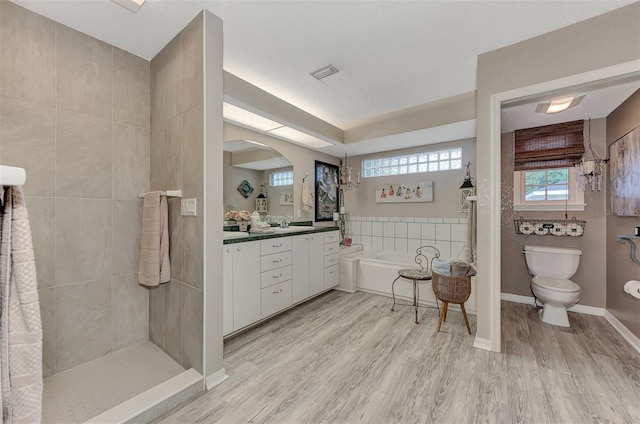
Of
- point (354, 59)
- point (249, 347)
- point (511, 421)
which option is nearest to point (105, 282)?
point (249, 347)

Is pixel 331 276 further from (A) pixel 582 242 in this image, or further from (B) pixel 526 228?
(A) pixel 582 242

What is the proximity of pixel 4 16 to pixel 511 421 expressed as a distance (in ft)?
11.9

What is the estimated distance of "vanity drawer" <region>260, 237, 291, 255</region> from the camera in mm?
2499

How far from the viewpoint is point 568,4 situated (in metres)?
1.61

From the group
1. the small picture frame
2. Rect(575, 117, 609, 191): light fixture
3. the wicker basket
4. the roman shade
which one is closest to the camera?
the wicker basket

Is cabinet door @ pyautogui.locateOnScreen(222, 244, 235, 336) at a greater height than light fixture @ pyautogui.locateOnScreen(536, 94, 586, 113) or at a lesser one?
lesser

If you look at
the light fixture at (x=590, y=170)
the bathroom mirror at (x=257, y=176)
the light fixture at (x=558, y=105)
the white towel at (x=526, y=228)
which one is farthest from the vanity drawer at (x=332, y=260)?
the light fixture at (x=590, y=170)

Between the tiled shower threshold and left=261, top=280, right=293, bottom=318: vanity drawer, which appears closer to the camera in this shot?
the tiled shower threshold

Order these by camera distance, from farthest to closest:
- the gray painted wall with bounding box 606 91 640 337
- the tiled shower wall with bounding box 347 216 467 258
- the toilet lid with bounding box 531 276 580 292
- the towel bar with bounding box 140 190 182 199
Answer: the tiled shower wall with bounding box 347 216 467 258 < the toilet lid with bounding box 531 276 580 292 < the gray painted wall with bounding box 606 91 640 337 < the towel bar with bounding box 140 190 182 199

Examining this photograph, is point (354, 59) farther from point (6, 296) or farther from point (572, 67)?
point (6, 296)

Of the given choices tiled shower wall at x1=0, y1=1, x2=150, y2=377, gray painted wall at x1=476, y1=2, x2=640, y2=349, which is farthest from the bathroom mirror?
gray painted wall at x1=476, y1=2, x2=640, y2=349

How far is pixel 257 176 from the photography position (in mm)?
3184

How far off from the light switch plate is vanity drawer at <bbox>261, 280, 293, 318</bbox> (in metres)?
1.13

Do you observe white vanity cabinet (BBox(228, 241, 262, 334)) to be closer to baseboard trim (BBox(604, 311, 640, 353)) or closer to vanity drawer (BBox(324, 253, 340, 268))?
vanity drawer (BBox(324, 253, 340, 268))
